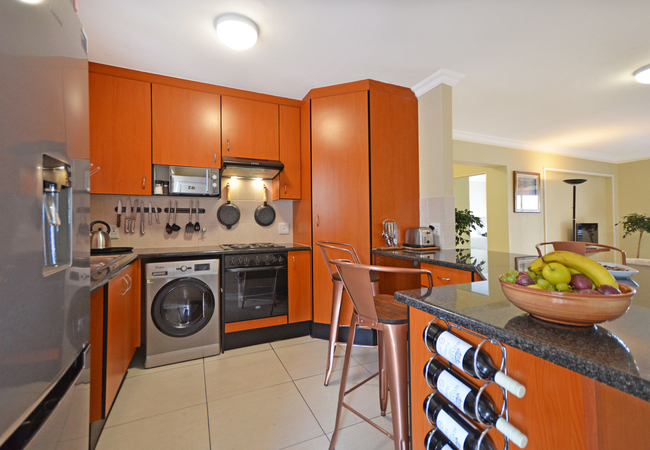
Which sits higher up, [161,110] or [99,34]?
[99,34]

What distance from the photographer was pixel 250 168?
113 inches

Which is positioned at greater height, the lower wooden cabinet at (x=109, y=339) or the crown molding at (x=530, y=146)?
the crown molding at (x=530, y=146)

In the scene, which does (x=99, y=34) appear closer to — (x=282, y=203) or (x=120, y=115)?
(x=120, y=115)

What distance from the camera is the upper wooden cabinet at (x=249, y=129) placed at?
9.45ft

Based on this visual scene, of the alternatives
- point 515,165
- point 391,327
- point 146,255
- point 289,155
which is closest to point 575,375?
point 391,327

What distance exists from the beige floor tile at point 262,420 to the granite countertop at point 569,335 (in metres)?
1.17

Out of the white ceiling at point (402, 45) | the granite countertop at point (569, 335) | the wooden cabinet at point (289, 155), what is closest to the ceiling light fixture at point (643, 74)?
the white ceiling at point (402, 45)

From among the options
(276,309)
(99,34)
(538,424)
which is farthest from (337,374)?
(99,34)

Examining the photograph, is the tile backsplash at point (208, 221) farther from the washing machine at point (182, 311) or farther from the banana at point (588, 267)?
the banana at point (588, 267)

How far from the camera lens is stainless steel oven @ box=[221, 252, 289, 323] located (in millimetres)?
2570

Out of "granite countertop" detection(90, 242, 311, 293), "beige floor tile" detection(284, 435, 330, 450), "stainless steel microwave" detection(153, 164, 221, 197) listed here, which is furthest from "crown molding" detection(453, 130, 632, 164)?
"beige floor tile" detection(284, 435, 330, 450)

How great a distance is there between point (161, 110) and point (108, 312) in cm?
190

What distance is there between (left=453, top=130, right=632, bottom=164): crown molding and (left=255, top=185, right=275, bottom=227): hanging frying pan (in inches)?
125

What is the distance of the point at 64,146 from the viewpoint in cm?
80
